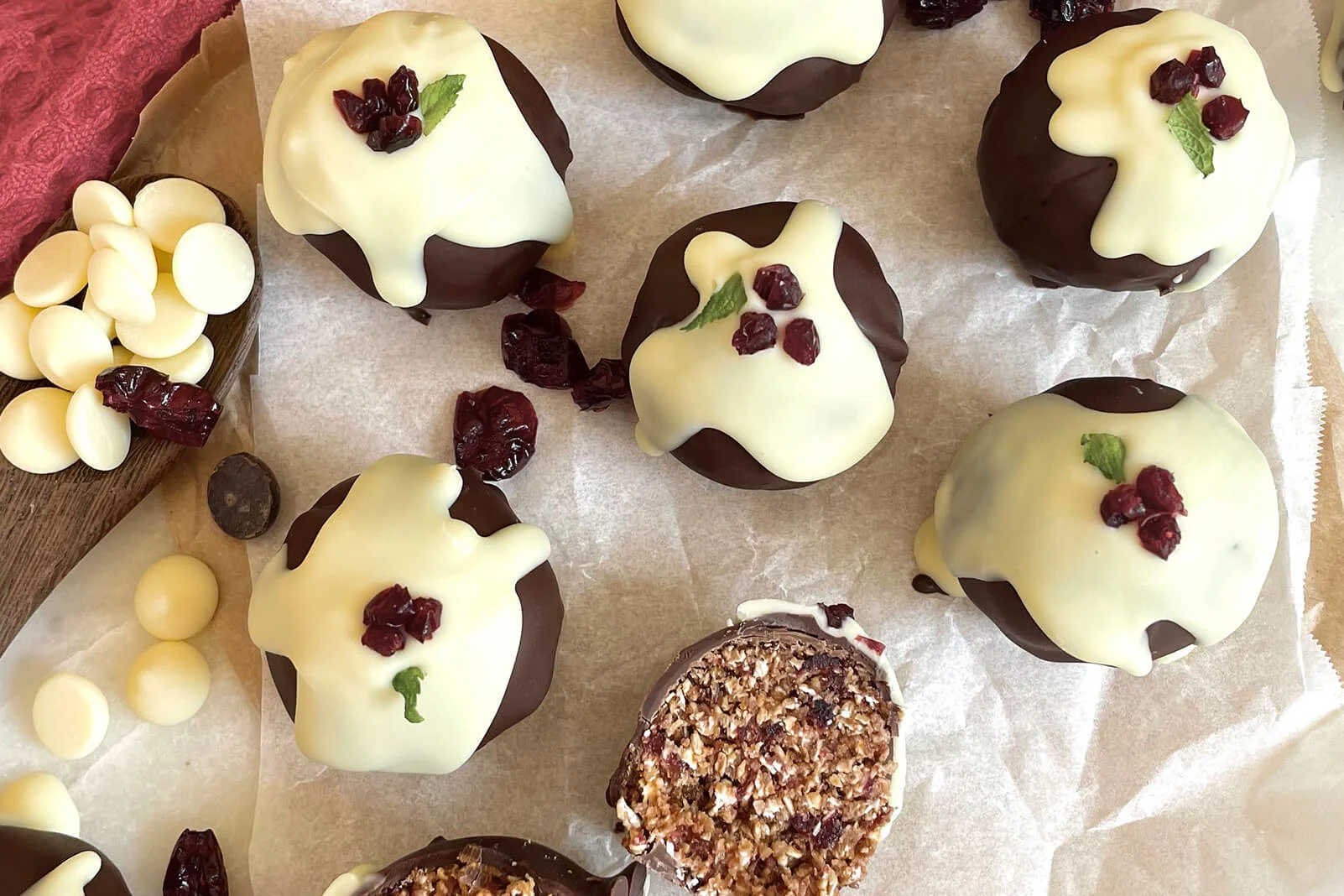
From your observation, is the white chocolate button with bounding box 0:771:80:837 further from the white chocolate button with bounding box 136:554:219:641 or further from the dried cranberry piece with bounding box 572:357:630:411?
the dried cranberry piece with bounding box 572:357:630:411

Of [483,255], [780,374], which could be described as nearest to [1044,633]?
[780,374]

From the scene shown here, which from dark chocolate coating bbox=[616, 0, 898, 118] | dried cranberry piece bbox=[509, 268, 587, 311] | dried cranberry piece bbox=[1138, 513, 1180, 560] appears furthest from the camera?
dried cranberry piece bbox=[509, 268, 587, 311]

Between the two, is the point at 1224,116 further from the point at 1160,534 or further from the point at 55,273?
the point at 55,273

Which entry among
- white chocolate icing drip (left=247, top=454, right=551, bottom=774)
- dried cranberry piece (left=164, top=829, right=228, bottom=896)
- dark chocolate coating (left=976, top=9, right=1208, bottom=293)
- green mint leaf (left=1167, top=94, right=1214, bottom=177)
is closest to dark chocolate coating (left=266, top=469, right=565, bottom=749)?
white chocolate icing drip (left=247, top=454, right=551, bottom=774)

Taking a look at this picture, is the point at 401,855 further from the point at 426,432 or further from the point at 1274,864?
the point at 1274,864

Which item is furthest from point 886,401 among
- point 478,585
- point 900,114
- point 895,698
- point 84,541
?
point 84,541

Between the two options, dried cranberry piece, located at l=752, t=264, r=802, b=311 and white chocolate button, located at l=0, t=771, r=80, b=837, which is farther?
white chocolate button, located at l=0, t=771, r=80, b=837
